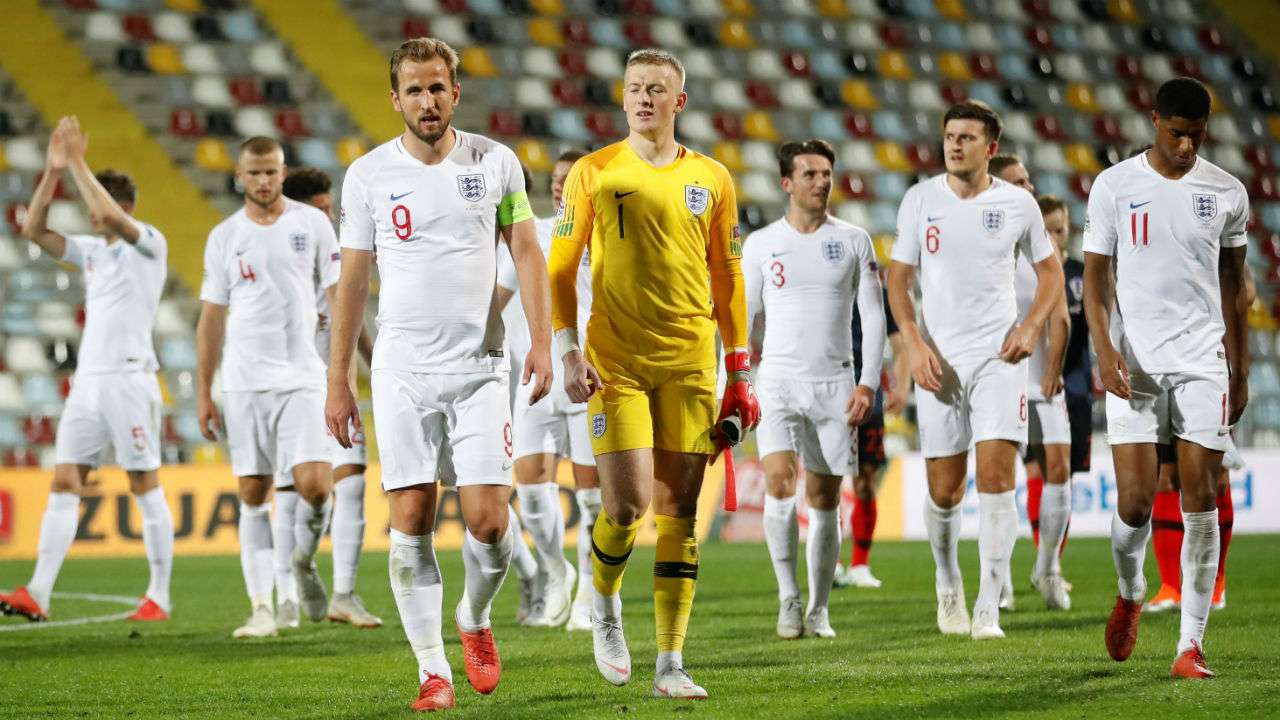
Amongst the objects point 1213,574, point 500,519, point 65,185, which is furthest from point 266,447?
point 65,185

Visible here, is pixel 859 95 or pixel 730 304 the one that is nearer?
pixel 730 304

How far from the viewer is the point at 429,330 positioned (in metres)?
5.52

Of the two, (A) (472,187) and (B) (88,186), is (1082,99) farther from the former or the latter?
(A) (472,187)

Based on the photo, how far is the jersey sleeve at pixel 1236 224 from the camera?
20.4ft

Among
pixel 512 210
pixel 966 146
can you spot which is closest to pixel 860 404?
pixel 966 146

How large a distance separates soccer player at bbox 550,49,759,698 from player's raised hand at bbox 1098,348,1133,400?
1424 mm

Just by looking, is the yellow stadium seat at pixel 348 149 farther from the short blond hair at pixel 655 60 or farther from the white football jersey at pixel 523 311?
the short blond hair at pixel 655 60

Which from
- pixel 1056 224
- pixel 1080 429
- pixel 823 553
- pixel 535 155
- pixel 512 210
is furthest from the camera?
pixel 535 155

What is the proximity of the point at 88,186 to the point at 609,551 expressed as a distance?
13.7 ft

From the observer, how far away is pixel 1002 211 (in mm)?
7812

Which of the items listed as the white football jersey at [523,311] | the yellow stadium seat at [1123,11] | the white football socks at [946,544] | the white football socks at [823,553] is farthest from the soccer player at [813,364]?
the yellow stadium seat at [1123,11]

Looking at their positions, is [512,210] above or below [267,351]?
above

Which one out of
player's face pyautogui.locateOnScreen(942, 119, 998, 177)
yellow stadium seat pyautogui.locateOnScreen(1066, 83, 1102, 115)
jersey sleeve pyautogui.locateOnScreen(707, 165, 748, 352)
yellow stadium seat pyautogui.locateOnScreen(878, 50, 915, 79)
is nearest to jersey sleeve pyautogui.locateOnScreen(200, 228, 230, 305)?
jersey sleeve pyautogui.locateOnScreen(707, 165, 748, 352)

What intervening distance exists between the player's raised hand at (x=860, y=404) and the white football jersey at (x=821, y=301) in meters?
0.16
